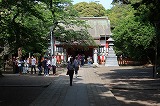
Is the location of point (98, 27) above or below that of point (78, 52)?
above

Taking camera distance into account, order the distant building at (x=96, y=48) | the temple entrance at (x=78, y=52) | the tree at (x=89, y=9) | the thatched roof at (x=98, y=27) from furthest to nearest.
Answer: the tree at (x=89, y=9)
the thatched roof at (x=98, y=27)
the temple entrance at (x=78, y=52)
the distant building at (x=96, y=48)

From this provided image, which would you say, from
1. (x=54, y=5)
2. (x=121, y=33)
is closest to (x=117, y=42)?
(x=121, y=33)

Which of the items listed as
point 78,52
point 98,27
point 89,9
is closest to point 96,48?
point 78,52

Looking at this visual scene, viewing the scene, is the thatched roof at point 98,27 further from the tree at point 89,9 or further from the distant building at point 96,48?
the tree at point 89,9

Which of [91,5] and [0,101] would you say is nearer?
[0,101]

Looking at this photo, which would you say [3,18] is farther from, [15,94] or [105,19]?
[105,19]

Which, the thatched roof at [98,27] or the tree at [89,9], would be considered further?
the tree at [89,9]

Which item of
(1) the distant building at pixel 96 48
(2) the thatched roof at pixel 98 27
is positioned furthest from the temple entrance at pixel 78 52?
(2) the thatched roof at pixel 98 27

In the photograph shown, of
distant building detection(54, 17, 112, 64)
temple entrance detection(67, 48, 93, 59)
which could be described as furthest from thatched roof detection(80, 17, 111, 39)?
temple entrance detection(67, 48, 93, 59)

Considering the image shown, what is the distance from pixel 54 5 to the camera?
40.5 m

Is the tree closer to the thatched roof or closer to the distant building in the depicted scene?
the thatched roof

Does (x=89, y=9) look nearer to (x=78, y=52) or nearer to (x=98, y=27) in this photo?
(x=98, y=27)

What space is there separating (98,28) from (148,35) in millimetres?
25687

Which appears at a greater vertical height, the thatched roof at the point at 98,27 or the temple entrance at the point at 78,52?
the thatched roof at the point at 98,27
